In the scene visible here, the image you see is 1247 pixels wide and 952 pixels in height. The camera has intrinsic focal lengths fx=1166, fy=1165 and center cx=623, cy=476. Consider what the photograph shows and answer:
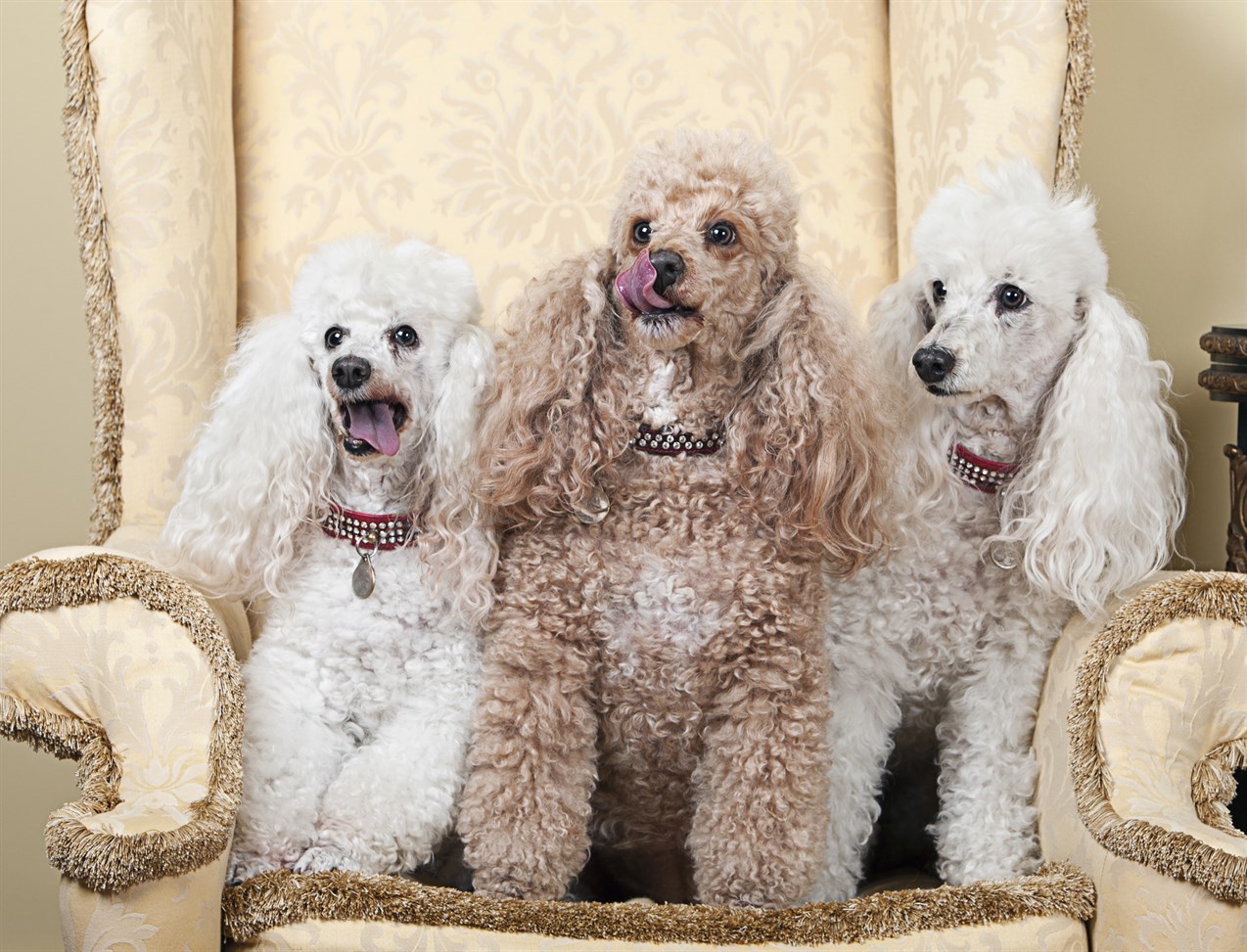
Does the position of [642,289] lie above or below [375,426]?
above

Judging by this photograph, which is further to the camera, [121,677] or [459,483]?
[459,483]

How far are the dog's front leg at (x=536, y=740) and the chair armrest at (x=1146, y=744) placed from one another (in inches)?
19.2

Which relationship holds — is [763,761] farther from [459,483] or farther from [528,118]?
[528,118]

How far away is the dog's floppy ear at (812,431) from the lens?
1120mm

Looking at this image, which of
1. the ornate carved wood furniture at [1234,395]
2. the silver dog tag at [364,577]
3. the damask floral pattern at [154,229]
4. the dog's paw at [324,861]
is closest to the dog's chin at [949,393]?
the ornate carved wood furniture at [1234,395]

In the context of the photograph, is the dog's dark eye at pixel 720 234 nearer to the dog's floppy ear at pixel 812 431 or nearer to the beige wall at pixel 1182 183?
the dog's floppy ear at pixel 812 431

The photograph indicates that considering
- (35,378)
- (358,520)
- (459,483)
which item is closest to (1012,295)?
(459,483)

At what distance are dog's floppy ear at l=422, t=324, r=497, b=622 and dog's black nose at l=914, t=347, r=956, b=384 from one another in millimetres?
458

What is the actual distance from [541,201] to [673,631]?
2.58 ft

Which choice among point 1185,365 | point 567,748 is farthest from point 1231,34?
point 567,748

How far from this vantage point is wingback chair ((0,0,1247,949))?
1.04 metres

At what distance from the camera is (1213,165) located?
190 centimetres

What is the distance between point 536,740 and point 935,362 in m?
0.56

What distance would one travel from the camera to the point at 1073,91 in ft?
4.97
